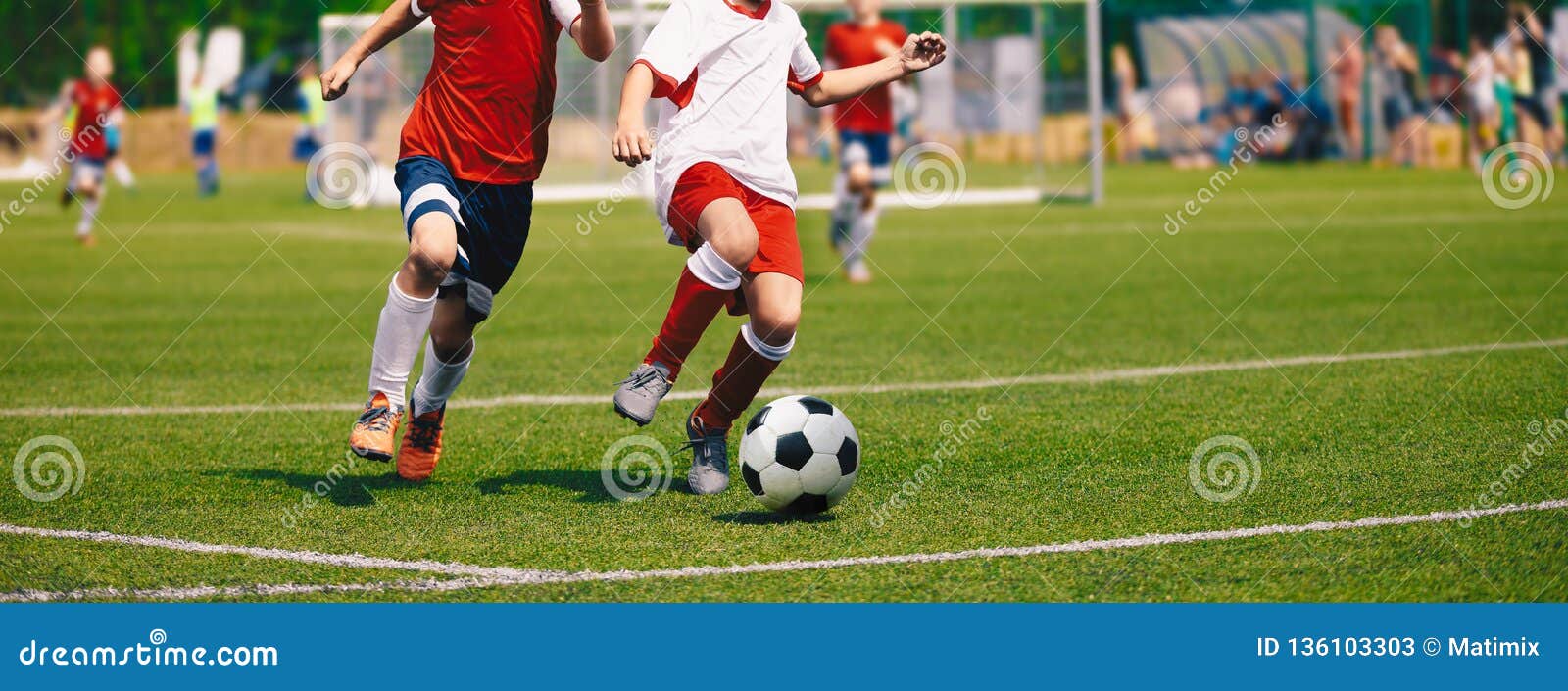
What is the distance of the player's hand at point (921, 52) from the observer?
5.87m

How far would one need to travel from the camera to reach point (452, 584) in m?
4.54

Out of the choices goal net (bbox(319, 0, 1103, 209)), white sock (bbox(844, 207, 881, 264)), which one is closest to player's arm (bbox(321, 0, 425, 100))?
white sock (bbox(844, 207, 881, 264))

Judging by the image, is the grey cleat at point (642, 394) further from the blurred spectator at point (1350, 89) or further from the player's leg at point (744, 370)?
the blurred spectator at point (1350, 89)

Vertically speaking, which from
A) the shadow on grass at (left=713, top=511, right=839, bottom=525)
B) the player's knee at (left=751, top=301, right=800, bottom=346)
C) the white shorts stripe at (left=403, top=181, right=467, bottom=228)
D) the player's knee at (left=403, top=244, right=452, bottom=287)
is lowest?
the shadow on grass at (left=713, top=511, right=839, bottom=525)

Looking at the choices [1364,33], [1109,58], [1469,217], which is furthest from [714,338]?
[1109,58]

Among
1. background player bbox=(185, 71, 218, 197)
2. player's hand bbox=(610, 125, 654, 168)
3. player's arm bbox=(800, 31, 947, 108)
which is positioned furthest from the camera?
background player bbox=(185, 71, 218, 197)

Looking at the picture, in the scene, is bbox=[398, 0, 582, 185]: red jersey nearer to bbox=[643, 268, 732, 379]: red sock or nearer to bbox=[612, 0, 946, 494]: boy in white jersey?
bbox=[612, 0, 946, 494]: boy in white jersey

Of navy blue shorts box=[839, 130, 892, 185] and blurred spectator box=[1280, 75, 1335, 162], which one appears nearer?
navy blue shorts box=[839, 130, 892, 185]

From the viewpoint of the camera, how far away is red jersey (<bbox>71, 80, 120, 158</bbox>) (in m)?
18.6

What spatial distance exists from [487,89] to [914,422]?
87.8 inches

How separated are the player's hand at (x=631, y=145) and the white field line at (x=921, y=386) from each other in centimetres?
272

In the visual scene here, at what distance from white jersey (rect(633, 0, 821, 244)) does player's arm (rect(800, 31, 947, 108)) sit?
21 centimetres

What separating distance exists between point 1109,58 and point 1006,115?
1470cm

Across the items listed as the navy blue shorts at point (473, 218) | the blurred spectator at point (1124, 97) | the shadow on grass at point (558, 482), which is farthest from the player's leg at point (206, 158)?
the shadow on grass at point (558, 482)
